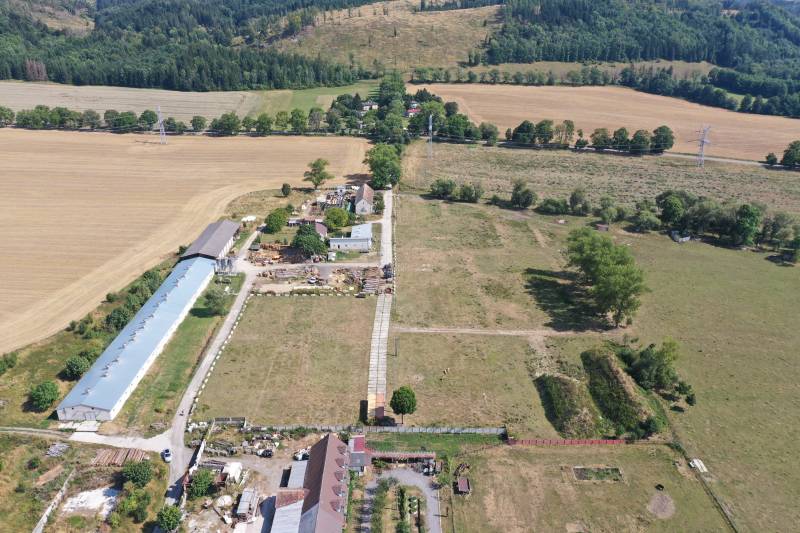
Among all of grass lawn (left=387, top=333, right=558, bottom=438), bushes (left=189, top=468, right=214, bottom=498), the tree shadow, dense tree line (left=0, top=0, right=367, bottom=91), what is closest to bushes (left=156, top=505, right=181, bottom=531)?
bushes (left=189, top=468, right=214, bottom=498)

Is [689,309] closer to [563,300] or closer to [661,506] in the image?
[563,300]

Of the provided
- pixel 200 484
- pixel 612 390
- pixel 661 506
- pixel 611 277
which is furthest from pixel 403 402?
pixel 611 277

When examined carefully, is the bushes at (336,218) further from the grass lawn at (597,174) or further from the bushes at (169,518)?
the bushes at (169,518)

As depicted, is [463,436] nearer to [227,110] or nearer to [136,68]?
[227,110]

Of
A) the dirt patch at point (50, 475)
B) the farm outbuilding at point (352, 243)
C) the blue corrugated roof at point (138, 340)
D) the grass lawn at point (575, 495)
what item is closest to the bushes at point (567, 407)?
the grass lawn at point (575, 495)

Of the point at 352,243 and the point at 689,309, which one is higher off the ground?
the point at 352,243
